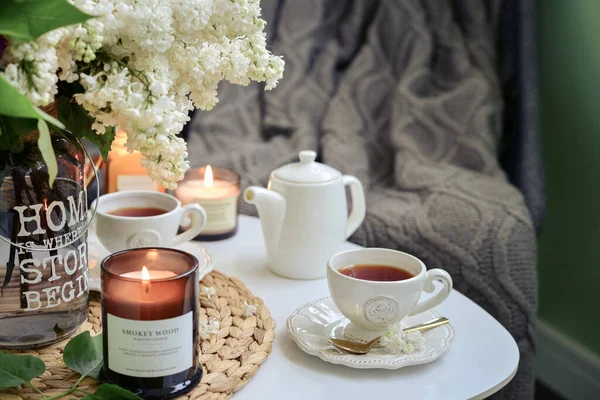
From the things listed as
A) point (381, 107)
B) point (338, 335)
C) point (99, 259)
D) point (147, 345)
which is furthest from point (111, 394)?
point (381, 107)

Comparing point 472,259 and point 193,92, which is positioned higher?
point 193,92

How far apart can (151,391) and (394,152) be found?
A: 4.10ft

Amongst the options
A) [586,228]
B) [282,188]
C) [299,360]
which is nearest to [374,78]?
[586,228]

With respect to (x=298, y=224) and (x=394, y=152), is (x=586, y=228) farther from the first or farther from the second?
(x=298, y=224)

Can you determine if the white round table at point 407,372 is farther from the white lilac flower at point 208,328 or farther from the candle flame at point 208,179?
the candle flame at point 208,179

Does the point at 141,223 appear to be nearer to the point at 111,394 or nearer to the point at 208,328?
the point at 208,328

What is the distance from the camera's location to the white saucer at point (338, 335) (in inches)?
28.4

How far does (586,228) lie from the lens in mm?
1741

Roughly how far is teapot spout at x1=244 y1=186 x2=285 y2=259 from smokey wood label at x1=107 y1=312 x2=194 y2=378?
339 mm

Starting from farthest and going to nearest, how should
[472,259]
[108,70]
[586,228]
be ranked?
[586,228] < [472,259] < [108,70]

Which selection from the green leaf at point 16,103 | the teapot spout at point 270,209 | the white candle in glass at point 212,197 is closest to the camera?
the green leaf at point 16,103

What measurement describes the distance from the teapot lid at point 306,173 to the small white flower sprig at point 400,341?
27cm

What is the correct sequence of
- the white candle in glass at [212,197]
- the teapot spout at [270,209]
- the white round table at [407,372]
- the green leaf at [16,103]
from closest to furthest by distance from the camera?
the green leaf at [16,103] < the white round table at [407,372] < the teapot spout at [270,209] < the white candle in glass at [212,197]

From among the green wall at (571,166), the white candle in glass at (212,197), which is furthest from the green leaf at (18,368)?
the green wall at (571,166)
